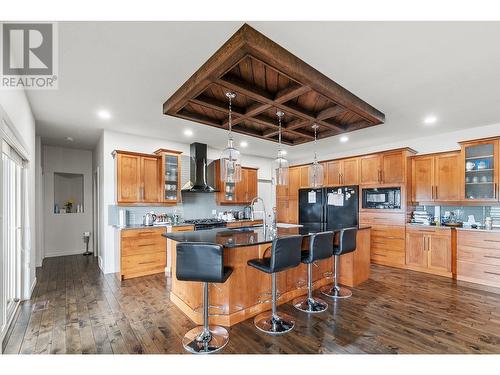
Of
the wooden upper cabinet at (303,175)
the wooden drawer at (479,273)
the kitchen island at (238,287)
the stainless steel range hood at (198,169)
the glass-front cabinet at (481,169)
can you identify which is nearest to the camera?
the kitchen island at (238,287)

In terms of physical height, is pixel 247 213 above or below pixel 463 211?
below

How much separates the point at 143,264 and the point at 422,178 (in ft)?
18.4

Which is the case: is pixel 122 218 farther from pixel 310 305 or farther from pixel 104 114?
pixel 310 305

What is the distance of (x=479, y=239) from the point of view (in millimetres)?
3859

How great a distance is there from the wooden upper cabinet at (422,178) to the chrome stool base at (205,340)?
14.9ft

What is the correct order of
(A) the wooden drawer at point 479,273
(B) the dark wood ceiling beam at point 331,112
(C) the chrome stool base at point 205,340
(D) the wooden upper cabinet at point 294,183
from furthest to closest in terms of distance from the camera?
(D) the wooden upper cabinet at point 294,183, (A) the wooden drawer at point 479,273, (B) the dark wood ceiling beam at point 331,112, (C) the chrome stool base at point 205,340

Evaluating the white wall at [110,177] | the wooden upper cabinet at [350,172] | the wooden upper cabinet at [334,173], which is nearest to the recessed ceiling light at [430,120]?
A: the wooden upper cabinet at [350,172]

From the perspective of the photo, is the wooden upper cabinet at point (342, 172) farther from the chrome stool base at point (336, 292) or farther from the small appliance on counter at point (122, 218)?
the small appliance on counter at point (122, 218)

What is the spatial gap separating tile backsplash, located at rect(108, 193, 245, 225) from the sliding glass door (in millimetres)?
1551

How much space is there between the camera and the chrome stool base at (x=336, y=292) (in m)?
3.25

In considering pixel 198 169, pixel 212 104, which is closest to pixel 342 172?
pixel 198 169

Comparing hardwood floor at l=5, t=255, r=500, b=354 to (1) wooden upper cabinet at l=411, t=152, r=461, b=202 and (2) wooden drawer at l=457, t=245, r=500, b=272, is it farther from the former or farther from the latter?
(1) wooden upper cabinet at l=411, t=152, r=461, b=202
